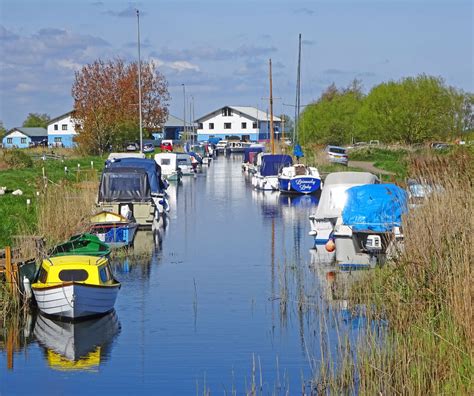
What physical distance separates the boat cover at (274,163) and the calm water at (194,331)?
28570mm

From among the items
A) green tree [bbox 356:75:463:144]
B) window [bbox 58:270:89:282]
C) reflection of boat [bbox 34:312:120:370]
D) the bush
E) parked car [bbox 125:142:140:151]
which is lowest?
reflection of boat [bbox 34:312:120:370]

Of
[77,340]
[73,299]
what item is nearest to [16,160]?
[73,299]

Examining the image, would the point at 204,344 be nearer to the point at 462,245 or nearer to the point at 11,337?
the point at 11,337

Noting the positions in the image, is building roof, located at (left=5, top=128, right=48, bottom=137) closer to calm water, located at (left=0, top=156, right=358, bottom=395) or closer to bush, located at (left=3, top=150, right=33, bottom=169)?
bush, located at (left=3, top=150, right=33, bottom=169)

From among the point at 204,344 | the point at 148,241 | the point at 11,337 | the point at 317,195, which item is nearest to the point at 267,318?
the point at 204,344

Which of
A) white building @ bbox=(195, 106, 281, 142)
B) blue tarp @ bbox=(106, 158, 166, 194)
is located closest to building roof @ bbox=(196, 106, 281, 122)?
white building @ bbox=(195, 106, 281, 142)

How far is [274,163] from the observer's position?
64.2 m

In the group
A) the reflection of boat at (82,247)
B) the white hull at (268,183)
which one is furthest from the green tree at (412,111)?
the reflection of boat at (82,247)

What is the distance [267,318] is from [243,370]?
14.0ft

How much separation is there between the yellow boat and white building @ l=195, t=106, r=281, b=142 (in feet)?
466

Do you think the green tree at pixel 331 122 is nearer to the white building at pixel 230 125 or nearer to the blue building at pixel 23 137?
the white building at pixel 230 125

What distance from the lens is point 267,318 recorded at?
2266 cm

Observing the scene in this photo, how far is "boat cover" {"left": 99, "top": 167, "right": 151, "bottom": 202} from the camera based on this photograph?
129 feet

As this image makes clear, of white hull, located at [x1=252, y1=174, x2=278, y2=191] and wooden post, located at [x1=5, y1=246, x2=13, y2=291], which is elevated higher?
wooden post, located at [x1=5, y1=246, x2=13, y2=291]
